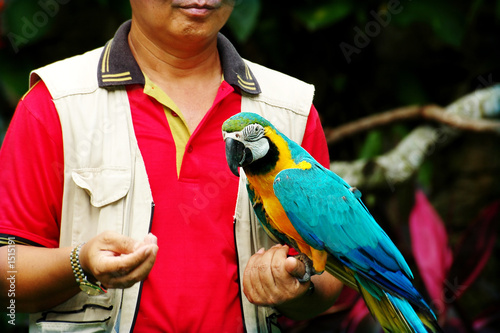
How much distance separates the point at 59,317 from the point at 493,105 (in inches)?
107

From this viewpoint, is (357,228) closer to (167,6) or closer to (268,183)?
(268,183)

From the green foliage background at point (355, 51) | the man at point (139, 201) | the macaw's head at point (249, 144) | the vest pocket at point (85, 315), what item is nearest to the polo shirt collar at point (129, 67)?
the man at point (139, 201)

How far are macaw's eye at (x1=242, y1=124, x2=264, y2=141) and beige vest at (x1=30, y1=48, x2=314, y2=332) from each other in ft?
0.79

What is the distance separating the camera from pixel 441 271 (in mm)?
2645

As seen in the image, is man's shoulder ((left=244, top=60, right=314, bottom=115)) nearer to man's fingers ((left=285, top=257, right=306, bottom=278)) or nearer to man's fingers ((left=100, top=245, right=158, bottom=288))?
man's fingers ((left=285, top=257, right=306, bottom=278))

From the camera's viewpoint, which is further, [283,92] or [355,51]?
[355,51]

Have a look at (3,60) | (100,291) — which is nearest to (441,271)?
(100,291)

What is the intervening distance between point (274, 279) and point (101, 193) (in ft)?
1.68

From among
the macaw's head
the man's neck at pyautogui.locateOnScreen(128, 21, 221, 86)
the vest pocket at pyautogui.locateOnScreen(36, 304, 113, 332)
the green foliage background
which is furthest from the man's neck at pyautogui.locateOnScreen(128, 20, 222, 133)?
the green foliage background

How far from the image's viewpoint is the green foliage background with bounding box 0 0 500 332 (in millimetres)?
3266

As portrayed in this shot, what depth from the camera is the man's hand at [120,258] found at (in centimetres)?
118

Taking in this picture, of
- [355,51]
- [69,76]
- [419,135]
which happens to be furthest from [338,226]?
[355,51]

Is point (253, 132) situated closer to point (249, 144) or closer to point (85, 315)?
point (249, 144)

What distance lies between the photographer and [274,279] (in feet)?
4.44
